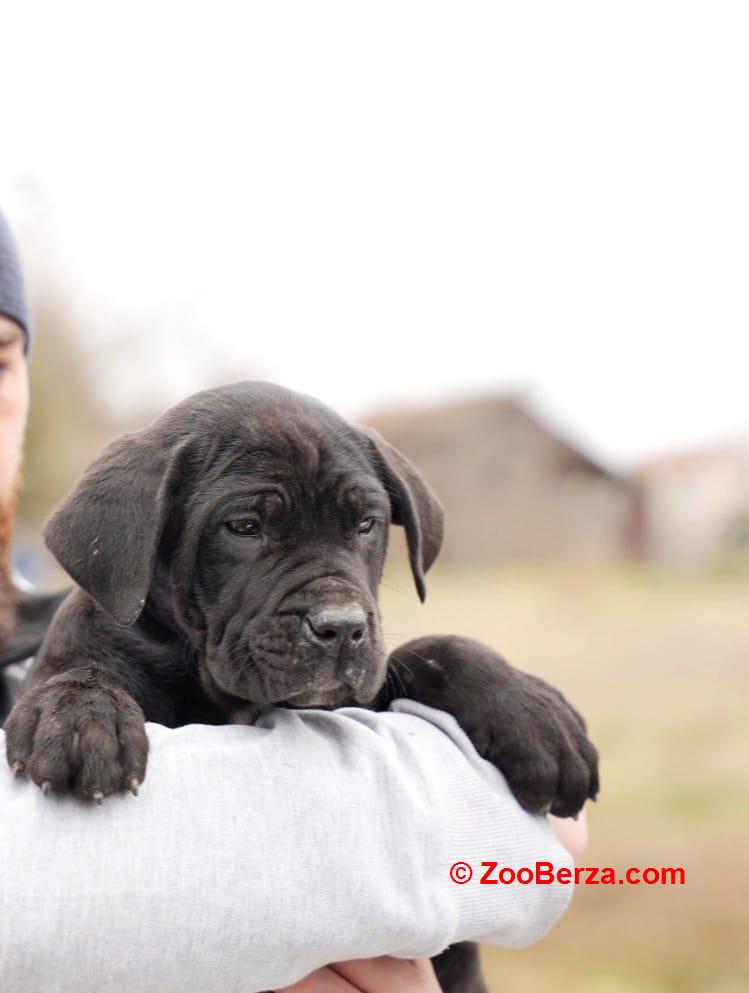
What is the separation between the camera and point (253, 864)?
73.9 inches

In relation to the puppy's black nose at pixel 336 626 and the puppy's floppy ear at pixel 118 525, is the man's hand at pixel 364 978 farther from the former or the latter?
the puppy's floppy ear at pixel 118 525

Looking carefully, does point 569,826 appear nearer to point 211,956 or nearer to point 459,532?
point 211,956

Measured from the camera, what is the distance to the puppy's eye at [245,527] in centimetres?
255

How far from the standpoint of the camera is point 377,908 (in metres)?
1.93

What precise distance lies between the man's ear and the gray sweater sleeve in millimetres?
743

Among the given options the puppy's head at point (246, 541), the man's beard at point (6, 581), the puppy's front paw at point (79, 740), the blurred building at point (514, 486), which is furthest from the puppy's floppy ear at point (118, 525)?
the blurred building at point (514, 486)

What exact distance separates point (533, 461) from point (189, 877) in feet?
86.0

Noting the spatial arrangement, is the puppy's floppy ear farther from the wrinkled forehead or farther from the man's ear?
the man's ear

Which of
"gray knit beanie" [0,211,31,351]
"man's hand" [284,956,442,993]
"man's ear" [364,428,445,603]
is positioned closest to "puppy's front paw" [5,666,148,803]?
"man's hand" [284,956,442,993]

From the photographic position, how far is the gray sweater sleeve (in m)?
1.76

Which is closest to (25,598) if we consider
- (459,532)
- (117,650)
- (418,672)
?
(117,650)

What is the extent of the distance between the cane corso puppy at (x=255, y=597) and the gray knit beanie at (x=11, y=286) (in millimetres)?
1192

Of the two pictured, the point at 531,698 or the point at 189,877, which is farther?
the point at 531,698

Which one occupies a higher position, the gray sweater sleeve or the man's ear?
the man's ear
